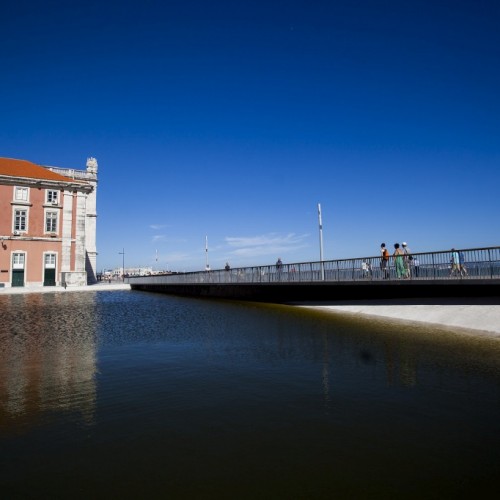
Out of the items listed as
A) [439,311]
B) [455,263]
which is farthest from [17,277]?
[455,263]

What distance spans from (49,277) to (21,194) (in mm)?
11014

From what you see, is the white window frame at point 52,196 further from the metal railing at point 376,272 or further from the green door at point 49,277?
the metal railing at point 376,272

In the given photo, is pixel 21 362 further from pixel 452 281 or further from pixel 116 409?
pixel 452 281

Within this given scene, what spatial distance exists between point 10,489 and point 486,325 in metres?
17.0

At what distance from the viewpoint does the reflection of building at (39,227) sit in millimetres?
45969

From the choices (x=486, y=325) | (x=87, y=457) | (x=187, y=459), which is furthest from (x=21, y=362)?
(x=486, y=325)

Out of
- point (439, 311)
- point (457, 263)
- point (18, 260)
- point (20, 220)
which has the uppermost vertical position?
point (20, 220)

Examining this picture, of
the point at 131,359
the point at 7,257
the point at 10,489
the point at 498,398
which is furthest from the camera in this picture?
the point at 7,257

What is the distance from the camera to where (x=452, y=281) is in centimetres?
1752

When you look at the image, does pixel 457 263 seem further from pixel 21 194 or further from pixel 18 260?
pixel 21 194

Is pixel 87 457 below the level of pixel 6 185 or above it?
below

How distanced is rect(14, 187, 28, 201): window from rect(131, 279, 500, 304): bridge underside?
25.7 meters

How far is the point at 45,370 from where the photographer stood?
31.4ft

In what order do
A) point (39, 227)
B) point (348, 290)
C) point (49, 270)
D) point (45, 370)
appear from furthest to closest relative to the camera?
point (49, 270), point (39, 227), point (348, 290), point (45, 370)
